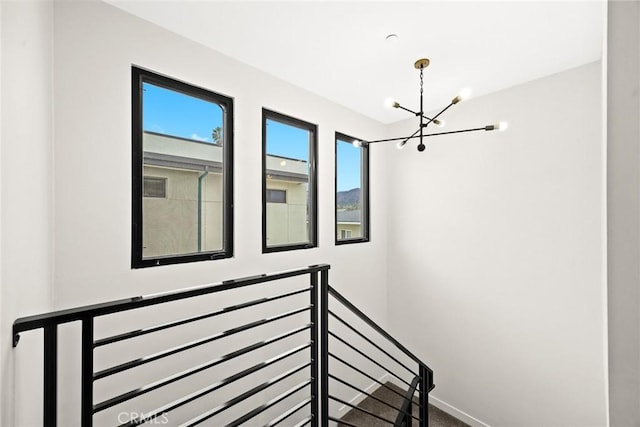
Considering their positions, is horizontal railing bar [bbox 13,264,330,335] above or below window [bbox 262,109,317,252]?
below

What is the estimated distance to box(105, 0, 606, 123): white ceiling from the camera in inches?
69.7

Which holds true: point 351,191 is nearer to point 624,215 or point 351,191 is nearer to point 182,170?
point 182,170

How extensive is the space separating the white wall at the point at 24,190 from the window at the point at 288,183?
1411mm

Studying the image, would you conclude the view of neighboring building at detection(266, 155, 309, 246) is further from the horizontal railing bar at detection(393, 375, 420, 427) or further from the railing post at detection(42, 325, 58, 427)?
the railing post at detection(42, 325, 58, 427)

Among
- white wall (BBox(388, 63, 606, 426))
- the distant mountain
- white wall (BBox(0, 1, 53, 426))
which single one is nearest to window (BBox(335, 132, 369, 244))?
the distant mountain

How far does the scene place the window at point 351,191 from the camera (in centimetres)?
338

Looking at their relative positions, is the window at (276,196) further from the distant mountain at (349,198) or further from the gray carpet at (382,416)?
the gray carpet at (382,416)

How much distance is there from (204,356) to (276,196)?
144 centimetres

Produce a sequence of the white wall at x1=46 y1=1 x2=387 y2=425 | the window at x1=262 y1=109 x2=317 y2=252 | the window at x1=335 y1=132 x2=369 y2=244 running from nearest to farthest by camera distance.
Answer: the white wall at x1=46 y1=1 x2=387 y2=425, the window at x1=262 y1=109 x2=317 y2=252, the window at x1=335 y1=132 x2=369 y2=244

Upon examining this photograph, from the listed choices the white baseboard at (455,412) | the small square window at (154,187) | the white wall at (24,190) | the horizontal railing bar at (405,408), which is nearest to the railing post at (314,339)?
the horizontal railing bar at (405,408)

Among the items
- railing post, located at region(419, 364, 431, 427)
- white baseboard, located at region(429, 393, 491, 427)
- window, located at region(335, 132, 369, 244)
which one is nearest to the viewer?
railing post, located at region(419, 364, 431, 427)

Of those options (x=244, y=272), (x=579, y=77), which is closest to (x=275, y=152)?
(x=244, y=272)

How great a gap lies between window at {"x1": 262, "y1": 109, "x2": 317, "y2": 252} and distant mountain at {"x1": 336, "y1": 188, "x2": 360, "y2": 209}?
50cm

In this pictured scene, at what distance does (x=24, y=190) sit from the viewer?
105cm
